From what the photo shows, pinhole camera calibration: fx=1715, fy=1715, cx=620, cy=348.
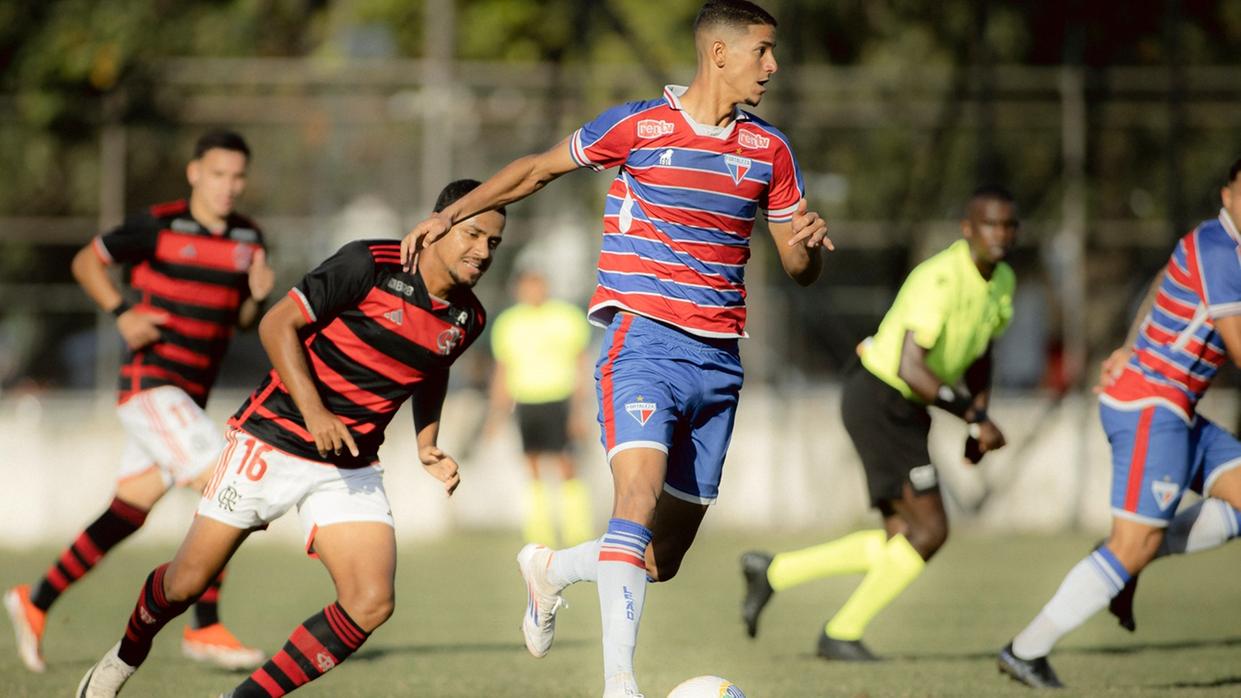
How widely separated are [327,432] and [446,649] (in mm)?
3176

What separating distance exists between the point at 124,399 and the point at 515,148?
1029 centimetres

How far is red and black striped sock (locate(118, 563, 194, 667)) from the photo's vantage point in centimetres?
592

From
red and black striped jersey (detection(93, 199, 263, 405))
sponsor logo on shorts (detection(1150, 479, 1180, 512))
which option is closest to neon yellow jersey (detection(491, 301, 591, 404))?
red and black striped jersey (detection(93, 199, 263, 405))

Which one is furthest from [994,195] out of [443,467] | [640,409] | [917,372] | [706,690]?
[706,690]

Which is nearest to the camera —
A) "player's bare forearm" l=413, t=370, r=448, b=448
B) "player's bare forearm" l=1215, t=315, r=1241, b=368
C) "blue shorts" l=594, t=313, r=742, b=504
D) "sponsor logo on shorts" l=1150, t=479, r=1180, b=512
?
"blue shorts" l=594, t=313, r=742, b=504

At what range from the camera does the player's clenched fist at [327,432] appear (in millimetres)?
5605

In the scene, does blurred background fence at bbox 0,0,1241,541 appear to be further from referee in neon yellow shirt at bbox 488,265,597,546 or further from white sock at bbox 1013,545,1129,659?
white sock at bbox 1013,545,1129,659

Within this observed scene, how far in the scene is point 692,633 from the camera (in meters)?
9.23

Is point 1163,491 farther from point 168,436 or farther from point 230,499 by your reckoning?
point 168,436

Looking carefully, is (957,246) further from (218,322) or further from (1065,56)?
(1065,56)

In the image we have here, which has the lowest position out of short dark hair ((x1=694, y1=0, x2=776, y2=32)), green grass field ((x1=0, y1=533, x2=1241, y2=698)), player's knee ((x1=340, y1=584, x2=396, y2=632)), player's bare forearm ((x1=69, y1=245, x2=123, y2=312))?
green grass field ((x1=0, y1=533, x2=1241, y2=698))

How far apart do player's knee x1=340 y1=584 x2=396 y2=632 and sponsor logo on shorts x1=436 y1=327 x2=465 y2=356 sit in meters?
0.85

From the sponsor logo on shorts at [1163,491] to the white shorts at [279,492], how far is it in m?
3.14

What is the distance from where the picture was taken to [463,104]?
703 inches
